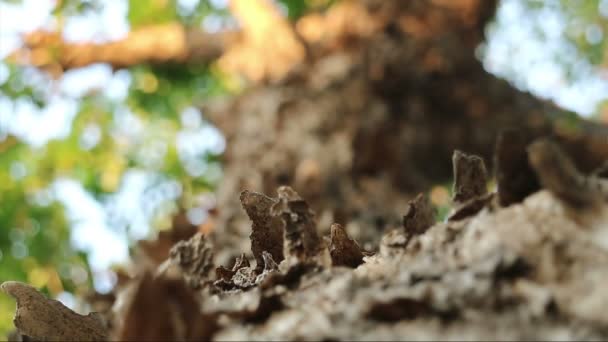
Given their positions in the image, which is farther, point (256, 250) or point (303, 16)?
point (303, 16)

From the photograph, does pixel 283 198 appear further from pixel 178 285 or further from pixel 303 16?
pixel 303 16

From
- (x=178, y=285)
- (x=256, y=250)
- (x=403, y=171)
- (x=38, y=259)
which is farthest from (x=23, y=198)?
(x=178, y=285)

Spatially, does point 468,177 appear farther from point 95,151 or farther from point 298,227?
point 95,151

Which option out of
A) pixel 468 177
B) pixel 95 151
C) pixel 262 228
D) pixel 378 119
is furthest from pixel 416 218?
pixel 95 151

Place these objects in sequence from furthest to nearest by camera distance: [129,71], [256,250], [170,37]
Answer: [129,71] < [170,37] < [256,250]

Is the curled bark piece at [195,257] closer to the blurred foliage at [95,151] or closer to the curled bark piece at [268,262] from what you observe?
the curled bark piece at [268,262]

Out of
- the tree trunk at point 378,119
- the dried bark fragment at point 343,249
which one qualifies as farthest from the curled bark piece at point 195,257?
the tree trunk at point 378,119

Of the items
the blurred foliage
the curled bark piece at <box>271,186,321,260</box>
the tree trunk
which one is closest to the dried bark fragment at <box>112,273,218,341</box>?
the curled bark piece at <box>271,186,321,260</box>
